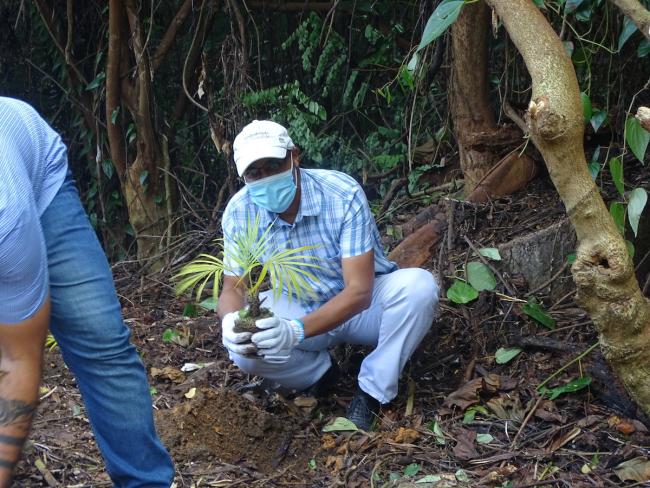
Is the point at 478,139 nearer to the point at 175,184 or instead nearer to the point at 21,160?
the point at 175,184

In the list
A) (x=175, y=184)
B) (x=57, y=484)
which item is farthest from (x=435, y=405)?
(x=175, y=184)

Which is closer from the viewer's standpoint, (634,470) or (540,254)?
(634,470)

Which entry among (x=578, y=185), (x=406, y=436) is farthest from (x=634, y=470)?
(x=578, y=185)

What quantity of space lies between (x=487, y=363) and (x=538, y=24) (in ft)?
5.15

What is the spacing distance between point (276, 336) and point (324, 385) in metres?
0.66

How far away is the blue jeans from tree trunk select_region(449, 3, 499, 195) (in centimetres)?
252

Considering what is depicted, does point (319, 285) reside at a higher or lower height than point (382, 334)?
higher

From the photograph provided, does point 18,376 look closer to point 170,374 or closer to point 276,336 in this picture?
point 276,336

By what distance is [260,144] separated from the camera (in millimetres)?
3203

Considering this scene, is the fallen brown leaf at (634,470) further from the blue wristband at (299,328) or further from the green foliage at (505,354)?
the blue wristband at (299,328)

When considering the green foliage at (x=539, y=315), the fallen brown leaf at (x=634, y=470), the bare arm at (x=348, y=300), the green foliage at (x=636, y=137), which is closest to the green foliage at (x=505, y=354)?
the green foliage at (x=539, y=315)

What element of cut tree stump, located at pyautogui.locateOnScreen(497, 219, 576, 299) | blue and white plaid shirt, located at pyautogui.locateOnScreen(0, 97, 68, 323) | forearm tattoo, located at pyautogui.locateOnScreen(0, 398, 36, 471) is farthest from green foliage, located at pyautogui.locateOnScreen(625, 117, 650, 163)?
forearm tattoo, located at pyautogui.locateOnScreen(0, 398, 36, 471)

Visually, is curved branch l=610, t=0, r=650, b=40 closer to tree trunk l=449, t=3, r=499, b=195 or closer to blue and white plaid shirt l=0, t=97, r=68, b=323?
blue and white plaid shirt l=0, t=97, r=68, b=323

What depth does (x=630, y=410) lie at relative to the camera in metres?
3.00
